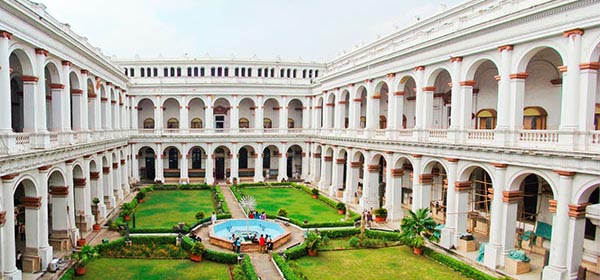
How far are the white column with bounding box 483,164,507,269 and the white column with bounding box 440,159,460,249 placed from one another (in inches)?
93.9

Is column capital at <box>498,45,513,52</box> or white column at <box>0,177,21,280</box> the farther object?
column capital at <box>498,45,513,52</box>

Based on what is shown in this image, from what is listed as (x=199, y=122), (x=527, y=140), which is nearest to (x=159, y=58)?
(x=199, y=122)

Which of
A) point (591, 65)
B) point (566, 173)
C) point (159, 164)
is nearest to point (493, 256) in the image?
point (566, 173)

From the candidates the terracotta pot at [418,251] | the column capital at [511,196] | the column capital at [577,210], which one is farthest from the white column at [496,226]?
the column capital at [577,210]

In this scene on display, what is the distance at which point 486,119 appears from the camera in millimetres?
24219

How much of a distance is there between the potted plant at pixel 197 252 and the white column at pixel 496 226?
1343 cm

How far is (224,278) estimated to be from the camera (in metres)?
17.9

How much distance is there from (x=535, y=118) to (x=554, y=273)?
826 centimetres

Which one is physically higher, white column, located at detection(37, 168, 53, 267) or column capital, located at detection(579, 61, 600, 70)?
column capital, located at detection(579, 61, 600, 70)

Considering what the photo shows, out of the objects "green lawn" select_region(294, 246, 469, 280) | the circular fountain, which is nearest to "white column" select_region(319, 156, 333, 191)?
the circular fountain

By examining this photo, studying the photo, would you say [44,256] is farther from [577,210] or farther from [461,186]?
[577,210]

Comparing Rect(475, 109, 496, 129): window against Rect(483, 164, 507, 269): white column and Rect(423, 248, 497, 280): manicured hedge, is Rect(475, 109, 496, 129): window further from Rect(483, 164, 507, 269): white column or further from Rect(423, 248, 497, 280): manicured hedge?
Rect(423, 248, 497, 280): manicured hedge

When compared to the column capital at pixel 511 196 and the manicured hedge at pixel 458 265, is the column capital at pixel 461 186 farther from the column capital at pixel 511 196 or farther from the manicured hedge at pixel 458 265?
the manicured hedge at pixel 458 265

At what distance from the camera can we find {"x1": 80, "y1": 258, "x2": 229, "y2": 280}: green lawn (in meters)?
18.0
